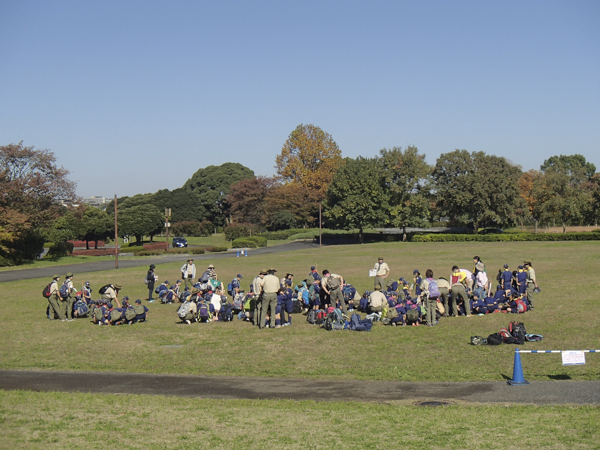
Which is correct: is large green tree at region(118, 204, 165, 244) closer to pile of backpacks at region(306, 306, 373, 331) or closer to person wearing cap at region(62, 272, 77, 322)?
person wearing cap at region(62, 272, 77, 322)

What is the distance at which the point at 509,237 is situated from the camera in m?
66.1

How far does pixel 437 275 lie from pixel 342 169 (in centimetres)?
4614

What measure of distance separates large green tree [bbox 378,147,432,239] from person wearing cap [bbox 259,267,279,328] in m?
58.1

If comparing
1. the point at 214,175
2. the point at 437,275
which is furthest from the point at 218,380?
the point at 214,175

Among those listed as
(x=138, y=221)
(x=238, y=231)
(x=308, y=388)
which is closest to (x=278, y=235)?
(x=238, y=231)

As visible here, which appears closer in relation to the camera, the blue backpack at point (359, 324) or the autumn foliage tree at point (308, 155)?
the blue backpack at point (359, 324)

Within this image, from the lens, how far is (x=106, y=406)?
1071cm

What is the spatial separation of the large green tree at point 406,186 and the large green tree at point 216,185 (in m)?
42.5

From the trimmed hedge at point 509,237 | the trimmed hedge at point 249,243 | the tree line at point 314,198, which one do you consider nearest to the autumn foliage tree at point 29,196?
the tree line at point 314,198

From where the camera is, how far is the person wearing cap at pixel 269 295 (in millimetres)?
19203

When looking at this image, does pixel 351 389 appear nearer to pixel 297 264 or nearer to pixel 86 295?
pixel 86 295

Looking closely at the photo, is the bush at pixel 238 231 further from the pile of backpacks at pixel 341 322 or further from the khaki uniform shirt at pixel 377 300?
the pile of backpacks at pixel 341 322

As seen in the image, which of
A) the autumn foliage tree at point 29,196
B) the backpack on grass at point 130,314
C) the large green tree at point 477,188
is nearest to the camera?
the backpack on grass at point 130,314

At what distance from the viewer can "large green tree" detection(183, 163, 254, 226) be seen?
115688 millimetres
